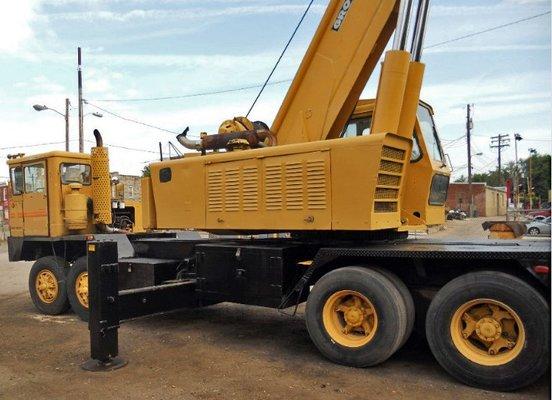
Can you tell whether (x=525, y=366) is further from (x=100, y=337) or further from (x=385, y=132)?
(x=100, y=337)

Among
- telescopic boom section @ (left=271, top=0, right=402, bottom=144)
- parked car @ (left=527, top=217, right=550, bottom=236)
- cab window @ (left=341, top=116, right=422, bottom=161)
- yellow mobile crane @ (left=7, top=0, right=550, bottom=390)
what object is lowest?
parked car @ (left=527, top=217, right=550, bottom=236)

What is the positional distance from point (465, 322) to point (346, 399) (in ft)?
4.54

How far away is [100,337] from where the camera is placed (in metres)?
A: 5.61

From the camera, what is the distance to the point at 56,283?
877 cm

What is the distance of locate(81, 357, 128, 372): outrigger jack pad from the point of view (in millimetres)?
5559

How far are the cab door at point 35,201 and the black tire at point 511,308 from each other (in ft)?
22.6

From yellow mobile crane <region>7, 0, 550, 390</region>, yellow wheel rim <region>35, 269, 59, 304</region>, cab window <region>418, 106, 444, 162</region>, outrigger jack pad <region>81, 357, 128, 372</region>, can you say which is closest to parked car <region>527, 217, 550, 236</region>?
cab window <region>418, 106, 444, 162</region>

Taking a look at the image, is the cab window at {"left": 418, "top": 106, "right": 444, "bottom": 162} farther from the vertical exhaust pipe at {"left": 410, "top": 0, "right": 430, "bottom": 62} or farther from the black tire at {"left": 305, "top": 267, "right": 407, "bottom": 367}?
the black tire at {"left": 305, "top": 267, "right": 407, "bottom": 367}

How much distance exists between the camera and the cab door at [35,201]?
9.00 m

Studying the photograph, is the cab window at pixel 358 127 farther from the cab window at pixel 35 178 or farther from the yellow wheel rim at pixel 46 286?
the yellow wheel rim at pixel 46 286

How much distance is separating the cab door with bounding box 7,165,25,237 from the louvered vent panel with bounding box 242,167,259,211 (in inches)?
205

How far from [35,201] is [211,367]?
5.33 metres

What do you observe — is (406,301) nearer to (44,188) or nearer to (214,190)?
(214,190)

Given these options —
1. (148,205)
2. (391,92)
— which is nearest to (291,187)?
(391,92)
